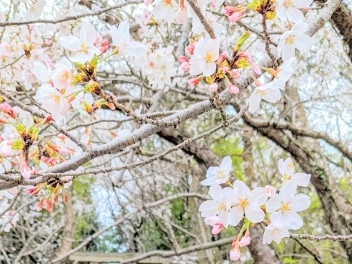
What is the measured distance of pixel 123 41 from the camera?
1.20 m

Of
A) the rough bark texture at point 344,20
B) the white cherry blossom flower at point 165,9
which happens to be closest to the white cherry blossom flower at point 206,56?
the white cherry blossom flower at point 165,9

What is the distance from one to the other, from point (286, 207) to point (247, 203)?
3.6 inches

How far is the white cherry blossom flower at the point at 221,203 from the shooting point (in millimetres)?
1123

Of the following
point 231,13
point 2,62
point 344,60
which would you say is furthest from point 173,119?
point 344,60

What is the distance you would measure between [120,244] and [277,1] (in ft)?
28.9

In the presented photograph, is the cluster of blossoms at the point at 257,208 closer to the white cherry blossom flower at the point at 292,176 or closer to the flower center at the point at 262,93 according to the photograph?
the white cherry blossom flower at the point at 292,176

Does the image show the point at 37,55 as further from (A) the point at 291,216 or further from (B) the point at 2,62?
(A) the point at 291,216

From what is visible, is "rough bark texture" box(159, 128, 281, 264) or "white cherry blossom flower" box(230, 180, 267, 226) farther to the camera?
"rough bark texture" box(159, 128, 281, 264)

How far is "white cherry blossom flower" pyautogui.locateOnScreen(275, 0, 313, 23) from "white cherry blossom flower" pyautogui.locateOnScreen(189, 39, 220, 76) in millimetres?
153

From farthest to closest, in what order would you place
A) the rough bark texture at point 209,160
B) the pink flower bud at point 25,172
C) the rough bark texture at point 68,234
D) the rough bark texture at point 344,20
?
the rough bark texture at point 68,234, the rough bark texture at point 209,160, the rough bark texture at point 344,20, the pink flower bud at point 25,172

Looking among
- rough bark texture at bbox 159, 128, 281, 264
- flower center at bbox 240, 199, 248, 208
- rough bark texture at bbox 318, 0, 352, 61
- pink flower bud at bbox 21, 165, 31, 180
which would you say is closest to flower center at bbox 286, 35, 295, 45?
flower center at bbox 240, 199, 248, 208

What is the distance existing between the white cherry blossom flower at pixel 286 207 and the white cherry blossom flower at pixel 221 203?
8 cm

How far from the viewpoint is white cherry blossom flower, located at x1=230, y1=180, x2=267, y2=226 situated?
3.60 feet

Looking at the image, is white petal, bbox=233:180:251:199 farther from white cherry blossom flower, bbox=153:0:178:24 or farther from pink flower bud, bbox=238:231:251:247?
white cherry blossom flower, bbox=153:0:178:24
